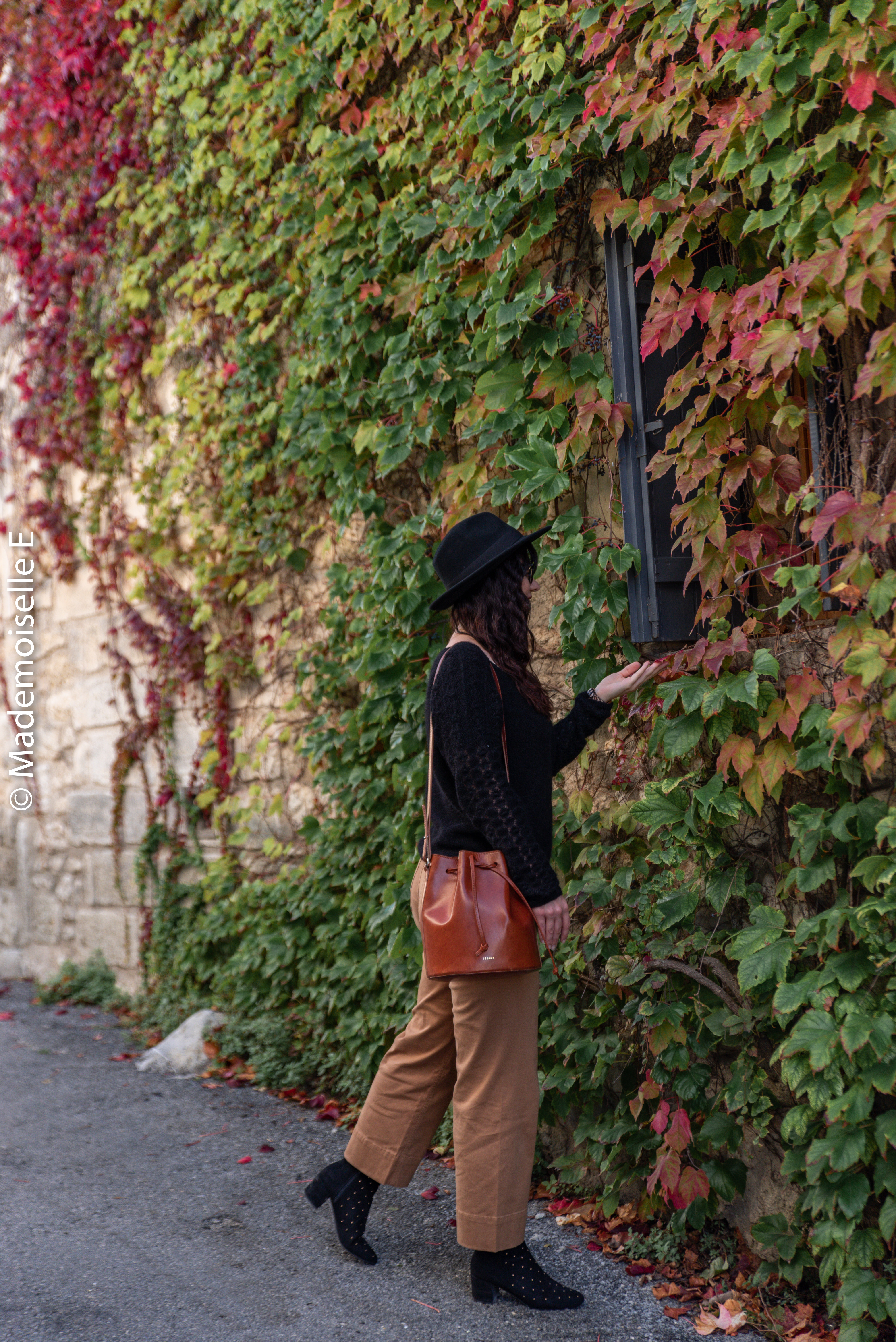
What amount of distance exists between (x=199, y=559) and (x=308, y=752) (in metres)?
1.36

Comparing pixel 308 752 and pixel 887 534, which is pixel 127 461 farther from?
pixel 887 534

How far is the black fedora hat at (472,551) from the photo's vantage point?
2512 millimetres

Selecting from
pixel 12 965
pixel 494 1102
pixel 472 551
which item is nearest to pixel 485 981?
pixel 494 1102

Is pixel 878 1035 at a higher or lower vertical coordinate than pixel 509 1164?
higher

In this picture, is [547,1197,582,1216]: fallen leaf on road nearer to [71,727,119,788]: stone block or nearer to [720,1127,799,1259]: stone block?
[720,1127,799,1259]: stone block

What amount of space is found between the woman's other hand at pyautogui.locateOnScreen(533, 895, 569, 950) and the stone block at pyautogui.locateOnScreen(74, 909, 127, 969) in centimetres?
363

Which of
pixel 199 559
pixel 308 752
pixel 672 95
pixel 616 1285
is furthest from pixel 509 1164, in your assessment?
pixel 199 559

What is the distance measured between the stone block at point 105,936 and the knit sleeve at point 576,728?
3525mm

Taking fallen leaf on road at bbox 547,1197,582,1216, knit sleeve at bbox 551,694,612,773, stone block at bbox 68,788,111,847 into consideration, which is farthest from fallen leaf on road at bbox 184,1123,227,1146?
stone block at bbox 68,788,111,847

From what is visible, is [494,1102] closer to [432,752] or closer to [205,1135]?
[432,752]

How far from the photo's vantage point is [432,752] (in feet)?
8.30

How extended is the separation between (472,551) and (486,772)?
53 centimetres

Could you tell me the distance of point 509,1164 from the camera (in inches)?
93.0

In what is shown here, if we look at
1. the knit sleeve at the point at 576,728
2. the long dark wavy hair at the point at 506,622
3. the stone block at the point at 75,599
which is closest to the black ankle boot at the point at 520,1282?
the knit sleeve at the point at 576,728
